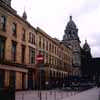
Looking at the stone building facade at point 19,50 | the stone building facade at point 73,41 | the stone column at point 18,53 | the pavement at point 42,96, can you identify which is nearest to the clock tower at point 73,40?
the stone building facade at point 73,41

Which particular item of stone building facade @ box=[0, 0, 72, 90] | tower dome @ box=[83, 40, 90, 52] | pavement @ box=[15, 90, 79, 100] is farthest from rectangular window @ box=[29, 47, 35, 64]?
tower dome @ box=[83, 40, 90, 52]

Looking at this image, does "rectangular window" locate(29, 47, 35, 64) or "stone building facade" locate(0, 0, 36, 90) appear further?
"rectangular window" locate(29, 47, 35, 64)

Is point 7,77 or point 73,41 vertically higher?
point 73,41

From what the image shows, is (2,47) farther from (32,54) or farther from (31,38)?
(32,54)

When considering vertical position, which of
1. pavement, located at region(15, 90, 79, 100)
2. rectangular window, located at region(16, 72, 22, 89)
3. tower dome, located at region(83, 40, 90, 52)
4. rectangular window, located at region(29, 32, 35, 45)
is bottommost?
pavement, located at region(15, 90, 79, 100)

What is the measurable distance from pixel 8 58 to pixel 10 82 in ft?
11.6

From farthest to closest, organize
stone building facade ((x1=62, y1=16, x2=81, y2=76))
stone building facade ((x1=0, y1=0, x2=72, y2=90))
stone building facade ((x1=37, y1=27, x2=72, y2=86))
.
Answer: stone building facade ((x1=62, y1=16, x2=81, y2=76)) < stone building facade ((x1=37, y1=27, x2=72, y2=86)) < stone building facade ((x1=0, y1=0, x2=72, y2=90))

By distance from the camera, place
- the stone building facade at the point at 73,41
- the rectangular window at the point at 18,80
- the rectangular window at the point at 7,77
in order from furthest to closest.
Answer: the stone building facade at the point at 73,41, the rectangular window at the point at 18,80, the rectangular window at the point at 7,77

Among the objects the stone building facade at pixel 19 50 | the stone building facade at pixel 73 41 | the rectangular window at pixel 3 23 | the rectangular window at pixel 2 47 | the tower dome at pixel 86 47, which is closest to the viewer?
the rectangular window at pixel 2 47

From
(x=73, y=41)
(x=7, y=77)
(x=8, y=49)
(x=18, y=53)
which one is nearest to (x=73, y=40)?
(x=73, y=41)

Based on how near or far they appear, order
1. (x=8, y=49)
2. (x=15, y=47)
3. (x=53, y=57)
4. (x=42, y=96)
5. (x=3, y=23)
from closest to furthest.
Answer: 1. (x=42, y=96)
2. (x=3, y=23)
3. (x=8, y=49)
4. (x=15, y=47)
5. (x=53, y=57)

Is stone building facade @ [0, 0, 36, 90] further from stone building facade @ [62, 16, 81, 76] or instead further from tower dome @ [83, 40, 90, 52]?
tower dome @ [83, 40, 90, 52]

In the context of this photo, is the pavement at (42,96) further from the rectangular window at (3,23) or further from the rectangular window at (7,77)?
the rectangular window at (3,23)

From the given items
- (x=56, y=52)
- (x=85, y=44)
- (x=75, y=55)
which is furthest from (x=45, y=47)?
(x=85, y=44)
